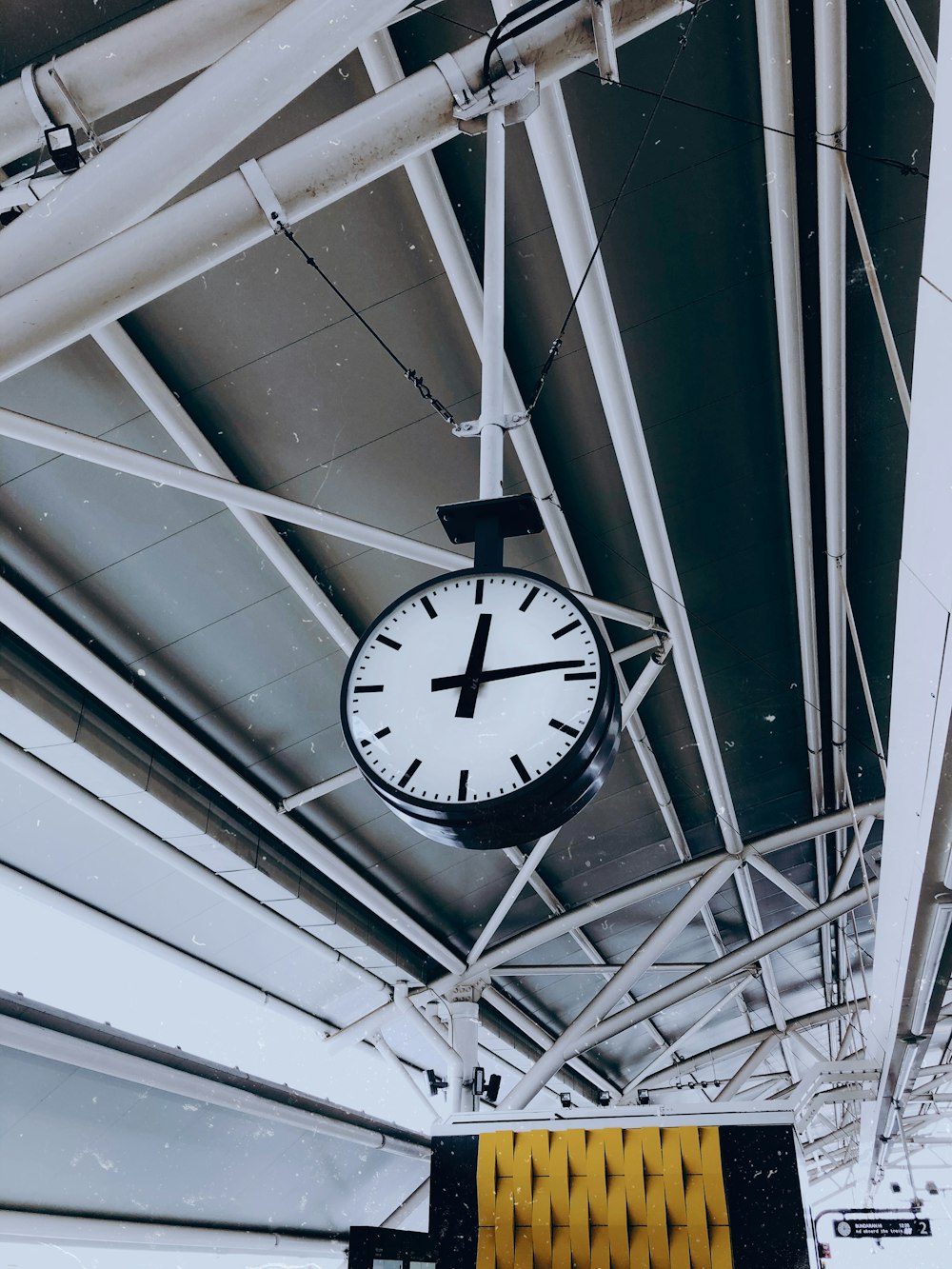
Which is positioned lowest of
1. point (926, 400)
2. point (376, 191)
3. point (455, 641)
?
point (455, 641)

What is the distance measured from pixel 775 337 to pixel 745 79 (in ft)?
4.77

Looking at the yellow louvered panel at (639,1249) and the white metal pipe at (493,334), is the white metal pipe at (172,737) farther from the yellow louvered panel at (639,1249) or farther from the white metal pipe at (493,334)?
the yellow louvered panel at (639,1249)

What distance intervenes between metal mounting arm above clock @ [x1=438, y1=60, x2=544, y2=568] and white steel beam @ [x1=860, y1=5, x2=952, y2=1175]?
106 centimetres

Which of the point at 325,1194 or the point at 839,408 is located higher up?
the point at 839,408

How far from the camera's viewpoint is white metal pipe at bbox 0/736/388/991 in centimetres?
564

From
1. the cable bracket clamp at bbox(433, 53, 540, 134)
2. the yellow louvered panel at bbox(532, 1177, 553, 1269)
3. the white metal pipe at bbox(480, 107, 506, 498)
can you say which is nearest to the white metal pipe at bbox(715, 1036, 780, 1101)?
the yellow louvered panel at bbox(532, 1177, 553, 1269)

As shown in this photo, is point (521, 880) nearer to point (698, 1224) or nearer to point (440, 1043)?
point (698, 1224)

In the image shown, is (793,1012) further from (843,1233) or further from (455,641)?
(455,641)

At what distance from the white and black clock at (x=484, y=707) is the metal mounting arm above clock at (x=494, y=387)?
0.79 ft

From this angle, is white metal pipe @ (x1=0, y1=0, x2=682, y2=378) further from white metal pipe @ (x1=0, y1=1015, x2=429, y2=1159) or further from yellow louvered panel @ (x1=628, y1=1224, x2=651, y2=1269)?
white metal pipe @ (x1=0, y1=1015, x2=429, y2=1159)

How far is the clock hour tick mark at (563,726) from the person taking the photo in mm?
2258

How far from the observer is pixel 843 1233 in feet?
45.8

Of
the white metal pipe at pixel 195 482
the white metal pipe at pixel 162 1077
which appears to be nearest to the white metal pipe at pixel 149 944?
the white metal pipe at pixel 162 1077

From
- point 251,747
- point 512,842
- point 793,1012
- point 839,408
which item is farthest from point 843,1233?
point 512,842
